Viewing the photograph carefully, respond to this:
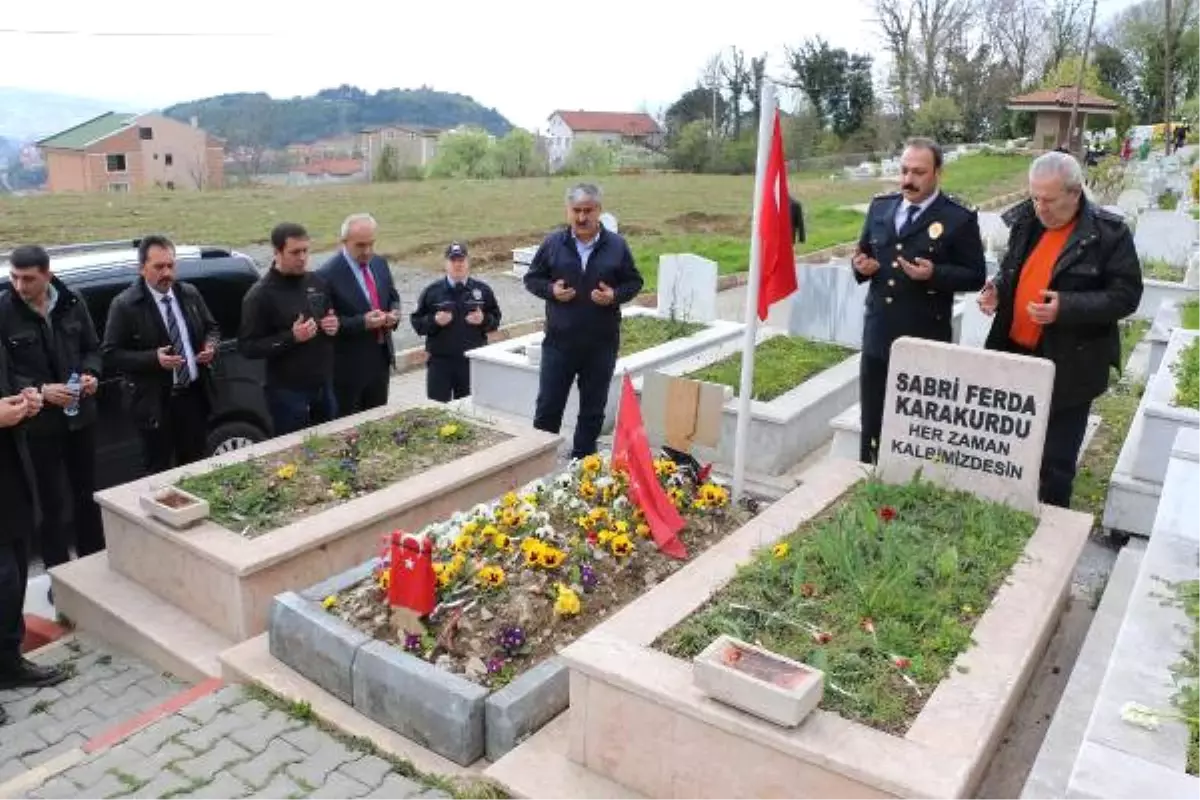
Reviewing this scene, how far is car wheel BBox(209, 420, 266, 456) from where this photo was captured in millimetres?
5828

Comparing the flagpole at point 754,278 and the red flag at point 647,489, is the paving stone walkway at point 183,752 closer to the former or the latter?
the red flag at point 647,489

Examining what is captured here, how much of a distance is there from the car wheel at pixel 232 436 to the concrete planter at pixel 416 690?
2208 millimetres

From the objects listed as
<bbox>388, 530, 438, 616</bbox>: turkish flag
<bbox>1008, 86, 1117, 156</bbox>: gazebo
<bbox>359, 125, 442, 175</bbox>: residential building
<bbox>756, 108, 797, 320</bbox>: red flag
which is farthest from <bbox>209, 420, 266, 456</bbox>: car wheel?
<bbox>359, 125, 442, 175</bbox>: residential building

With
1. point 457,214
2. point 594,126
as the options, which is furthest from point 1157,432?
point 594,126

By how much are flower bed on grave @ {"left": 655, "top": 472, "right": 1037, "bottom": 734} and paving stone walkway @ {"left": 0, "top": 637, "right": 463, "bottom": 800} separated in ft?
3.87

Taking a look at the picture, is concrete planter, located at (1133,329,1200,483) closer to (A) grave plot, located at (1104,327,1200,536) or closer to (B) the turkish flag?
(A) grave plot, located at (1104,327,1200,536)

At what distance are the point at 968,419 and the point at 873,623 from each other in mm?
1408

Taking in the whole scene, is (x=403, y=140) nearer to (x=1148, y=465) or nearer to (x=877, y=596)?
(x=1148, y=465)

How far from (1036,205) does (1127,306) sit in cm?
60

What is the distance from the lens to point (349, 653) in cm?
369

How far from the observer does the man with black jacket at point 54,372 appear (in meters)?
4.39

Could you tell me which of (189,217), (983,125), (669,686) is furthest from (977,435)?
(983,125)

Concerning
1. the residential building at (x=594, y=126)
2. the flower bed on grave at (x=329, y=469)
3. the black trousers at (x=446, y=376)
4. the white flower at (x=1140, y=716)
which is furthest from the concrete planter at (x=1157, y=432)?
the residential building at (x=594, y=126)

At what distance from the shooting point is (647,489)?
4.59 m
